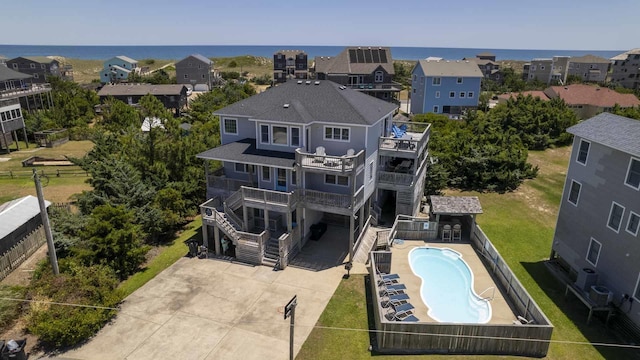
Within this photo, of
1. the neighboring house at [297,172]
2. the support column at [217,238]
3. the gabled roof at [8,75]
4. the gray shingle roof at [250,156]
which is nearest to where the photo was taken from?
the neighboring house at [297,172]

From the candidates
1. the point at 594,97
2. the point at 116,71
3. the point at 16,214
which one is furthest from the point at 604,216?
the point at 116,71

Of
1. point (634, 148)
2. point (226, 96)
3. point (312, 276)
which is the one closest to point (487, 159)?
point (634, 148)

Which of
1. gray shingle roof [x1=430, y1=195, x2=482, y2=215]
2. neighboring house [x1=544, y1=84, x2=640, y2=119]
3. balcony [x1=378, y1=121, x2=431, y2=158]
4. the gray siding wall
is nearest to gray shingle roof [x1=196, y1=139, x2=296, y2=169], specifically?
balcony [x1=378, y1=121, x2=431, y2=158]

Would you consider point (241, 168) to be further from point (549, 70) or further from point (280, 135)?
point (549, 70)

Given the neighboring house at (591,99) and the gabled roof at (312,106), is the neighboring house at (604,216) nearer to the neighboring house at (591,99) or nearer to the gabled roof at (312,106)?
the gabled roof at (312,106)

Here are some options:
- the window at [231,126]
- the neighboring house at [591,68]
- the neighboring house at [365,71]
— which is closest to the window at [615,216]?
the window at [231,126]

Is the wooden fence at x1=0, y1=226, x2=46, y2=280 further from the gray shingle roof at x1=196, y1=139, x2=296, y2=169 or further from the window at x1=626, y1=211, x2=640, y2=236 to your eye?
the window at x1=626, y1=211, x2=640, y2=236
